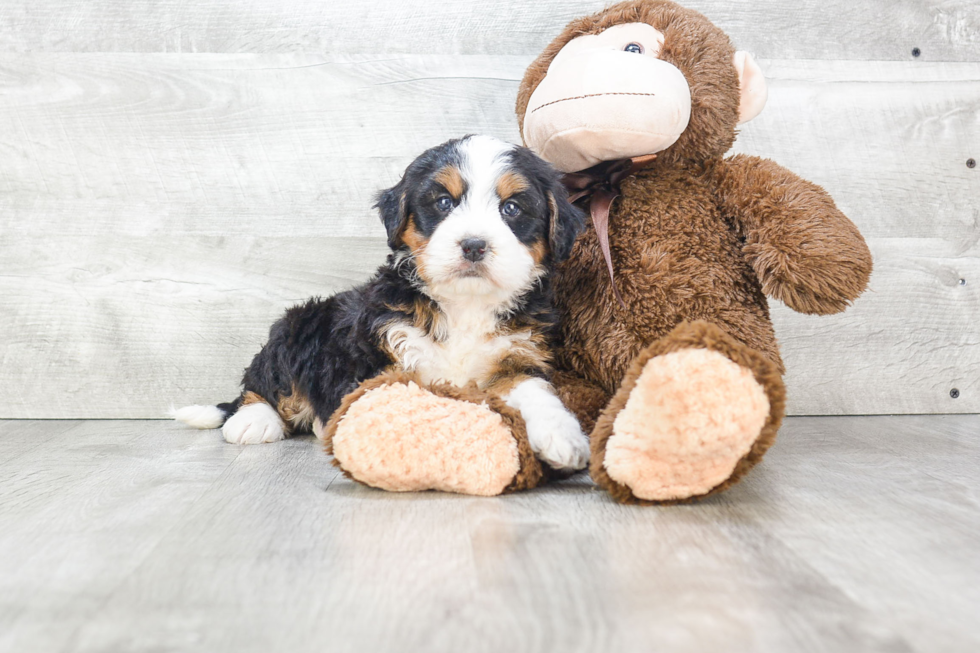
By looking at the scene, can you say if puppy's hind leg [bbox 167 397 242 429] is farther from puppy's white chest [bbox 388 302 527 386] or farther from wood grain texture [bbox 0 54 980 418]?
puppy's white chest [bbox 388 302 527 386]

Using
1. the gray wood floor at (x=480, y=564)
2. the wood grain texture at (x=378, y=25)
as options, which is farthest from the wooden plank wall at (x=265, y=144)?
the gray wood floor at (x=480, y=564)

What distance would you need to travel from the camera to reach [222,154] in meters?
2.83

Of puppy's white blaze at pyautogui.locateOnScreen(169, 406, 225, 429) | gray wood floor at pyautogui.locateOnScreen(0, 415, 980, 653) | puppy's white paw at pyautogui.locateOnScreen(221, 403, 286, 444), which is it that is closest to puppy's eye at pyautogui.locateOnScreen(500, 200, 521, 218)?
gray wood floor at pyautogui.locateOnScreen(0, 415, 980, 653)

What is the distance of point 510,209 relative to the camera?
73.2 inches

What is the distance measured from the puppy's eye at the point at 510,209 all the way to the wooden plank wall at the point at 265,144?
1054mm

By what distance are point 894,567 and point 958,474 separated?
80 centimetres

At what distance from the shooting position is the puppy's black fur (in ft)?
6.14

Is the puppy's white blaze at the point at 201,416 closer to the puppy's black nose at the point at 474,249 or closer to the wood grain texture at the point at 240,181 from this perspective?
the wood grain texture at the point at 240,181

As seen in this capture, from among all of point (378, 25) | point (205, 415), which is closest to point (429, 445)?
point (205, 415)

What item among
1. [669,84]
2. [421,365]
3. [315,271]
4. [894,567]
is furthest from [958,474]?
[315,271]

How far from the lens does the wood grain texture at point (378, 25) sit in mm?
2814

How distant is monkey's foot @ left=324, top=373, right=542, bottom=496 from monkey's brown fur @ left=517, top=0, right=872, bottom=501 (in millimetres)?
336

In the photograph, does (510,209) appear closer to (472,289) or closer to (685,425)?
(472,289)

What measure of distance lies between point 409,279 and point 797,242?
89 cm
